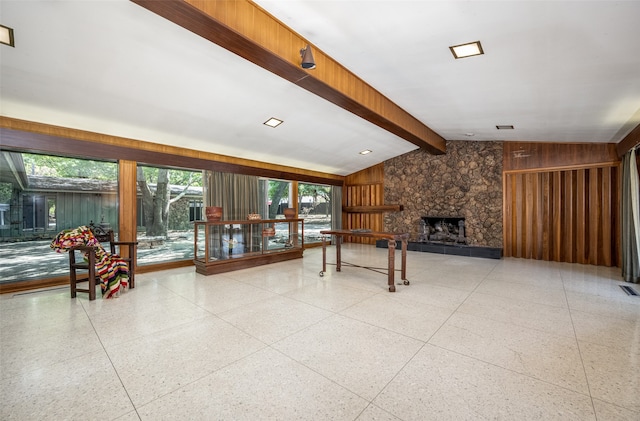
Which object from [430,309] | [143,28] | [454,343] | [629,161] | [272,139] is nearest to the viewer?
[454,343]

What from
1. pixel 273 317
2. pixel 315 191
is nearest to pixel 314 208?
pixel 315 191

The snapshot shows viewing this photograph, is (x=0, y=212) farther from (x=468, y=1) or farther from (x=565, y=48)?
(x=565, y=48)

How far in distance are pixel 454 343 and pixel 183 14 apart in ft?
11.2

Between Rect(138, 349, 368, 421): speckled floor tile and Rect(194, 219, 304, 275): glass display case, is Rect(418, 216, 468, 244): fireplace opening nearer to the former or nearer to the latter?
Rect(194, 219, 304, 275): glass display case

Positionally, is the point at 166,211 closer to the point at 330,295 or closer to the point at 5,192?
the point at 5,192

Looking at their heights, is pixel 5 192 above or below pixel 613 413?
above

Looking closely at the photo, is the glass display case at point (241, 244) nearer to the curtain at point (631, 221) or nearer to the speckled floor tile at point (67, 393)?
the speckled floor tile at point (67, 393)

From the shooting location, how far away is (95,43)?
2691 millimetres

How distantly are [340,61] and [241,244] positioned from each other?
4343 millimetres

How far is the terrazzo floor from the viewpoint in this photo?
162 cm

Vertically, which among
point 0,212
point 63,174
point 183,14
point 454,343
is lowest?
point 454,343

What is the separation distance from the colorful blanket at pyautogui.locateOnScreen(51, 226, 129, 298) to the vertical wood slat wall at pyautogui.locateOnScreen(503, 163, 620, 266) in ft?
26.0

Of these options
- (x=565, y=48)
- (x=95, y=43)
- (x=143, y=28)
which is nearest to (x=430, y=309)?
(x=565, y=48)

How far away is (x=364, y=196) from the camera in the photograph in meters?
9.37
